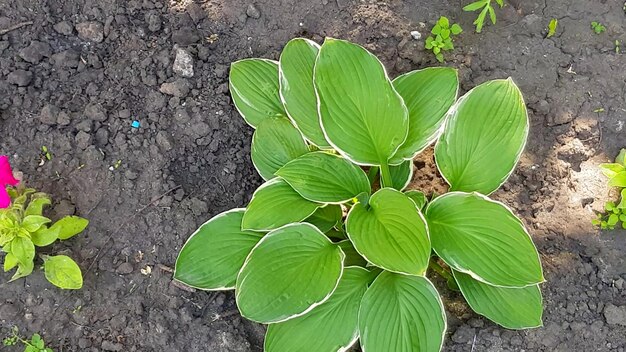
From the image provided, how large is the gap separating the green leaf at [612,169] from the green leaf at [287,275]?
1047 millimetres

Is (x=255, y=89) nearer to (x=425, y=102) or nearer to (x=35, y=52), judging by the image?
(x=425, y=102)

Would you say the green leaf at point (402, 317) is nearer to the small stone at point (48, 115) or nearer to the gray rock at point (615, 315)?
the gray rock at point (615, 315)

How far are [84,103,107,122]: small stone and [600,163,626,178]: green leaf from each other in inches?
73.4

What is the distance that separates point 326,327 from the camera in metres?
2.06

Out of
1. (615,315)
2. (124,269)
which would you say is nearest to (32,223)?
(124,269)

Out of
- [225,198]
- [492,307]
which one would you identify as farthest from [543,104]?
[225,198]

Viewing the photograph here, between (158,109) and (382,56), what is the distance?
Result: 35.6 inches

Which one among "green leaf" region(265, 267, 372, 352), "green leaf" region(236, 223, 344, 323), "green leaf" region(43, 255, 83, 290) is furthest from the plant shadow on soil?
"green leaf" region(236, 223, 344, 323)

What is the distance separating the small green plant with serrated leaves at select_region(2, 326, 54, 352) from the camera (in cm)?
215

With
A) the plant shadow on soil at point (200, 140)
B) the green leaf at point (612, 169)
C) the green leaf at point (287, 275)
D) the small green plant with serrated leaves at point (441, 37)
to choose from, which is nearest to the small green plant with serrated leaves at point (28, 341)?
the plant shadow on soil at point (200, 140)

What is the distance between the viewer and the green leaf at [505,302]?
2059 millimetres

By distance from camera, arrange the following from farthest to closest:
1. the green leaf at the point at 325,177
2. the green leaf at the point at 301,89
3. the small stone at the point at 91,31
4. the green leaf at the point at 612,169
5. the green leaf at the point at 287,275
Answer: the small stone at the point at 91,31
the green leaf at the point at 612,169
the green leaf at the point at 301,89
the green leaf at the point at 325,177
the green leaf at the point at 287,275

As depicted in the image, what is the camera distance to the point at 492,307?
2.10 meters

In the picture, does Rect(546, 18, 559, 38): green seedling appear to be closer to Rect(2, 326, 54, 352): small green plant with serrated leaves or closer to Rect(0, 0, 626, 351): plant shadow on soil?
Rect(0, 0, 626, 351): plant shadow on soil
